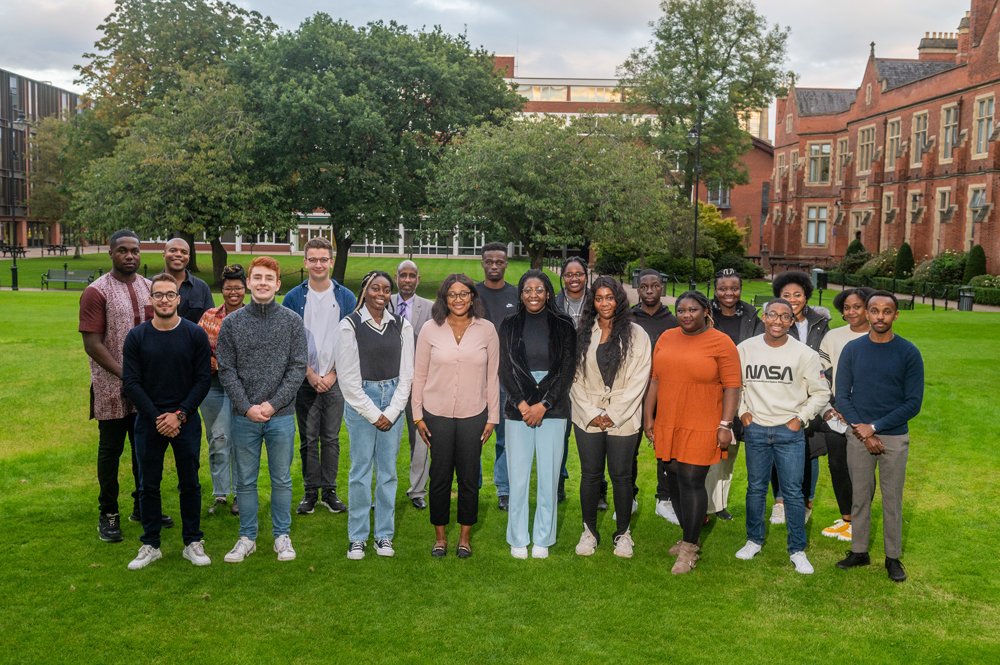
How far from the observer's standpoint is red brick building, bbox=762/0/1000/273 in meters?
32.4

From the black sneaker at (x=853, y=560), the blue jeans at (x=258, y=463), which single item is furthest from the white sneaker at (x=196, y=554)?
the black sneaker at (x=853, y=560)

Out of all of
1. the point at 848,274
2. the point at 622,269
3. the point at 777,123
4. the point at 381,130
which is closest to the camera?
the point at 381,130

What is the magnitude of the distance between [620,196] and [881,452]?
61.4ft

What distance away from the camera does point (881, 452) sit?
5500 mm

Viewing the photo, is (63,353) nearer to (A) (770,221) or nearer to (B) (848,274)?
(B) (848,274)

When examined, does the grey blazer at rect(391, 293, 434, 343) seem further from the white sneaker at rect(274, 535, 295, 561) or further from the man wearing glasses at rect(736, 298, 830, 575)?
the man wearing glasses at rect(736, 298, 830, 575)

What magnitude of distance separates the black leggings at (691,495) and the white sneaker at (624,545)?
442 mm

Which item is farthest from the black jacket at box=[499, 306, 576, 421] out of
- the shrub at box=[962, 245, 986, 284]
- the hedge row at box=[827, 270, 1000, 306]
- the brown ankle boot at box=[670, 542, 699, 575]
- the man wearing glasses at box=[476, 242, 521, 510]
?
the shrub at box=[962, 245, 986, 284]

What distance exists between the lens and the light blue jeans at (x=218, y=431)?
21.1 ft

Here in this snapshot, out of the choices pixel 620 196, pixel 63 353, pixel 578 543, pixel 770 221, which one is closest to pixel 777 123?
pixel 770 221

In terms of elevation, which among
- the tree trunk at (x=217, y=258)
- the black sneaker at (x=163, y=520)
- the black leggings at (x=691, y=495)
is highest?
the tree trunk at (x=217, y=258)

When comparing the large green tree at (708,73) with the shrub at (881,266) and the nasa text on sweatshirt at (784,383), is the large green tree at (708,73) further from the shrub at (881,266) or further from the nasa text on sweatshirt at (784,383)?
the nasa text on sweatshirt at (784,383)

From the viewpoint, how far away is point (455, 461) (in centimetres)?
588

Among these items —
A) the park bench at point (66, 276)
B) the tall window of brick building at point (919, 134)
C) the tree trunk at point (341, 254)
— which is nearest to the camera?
the park bench at point (66, 276)
